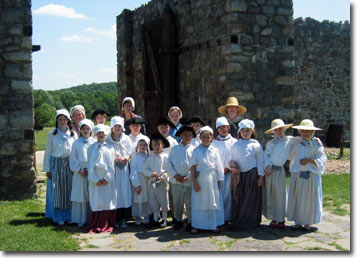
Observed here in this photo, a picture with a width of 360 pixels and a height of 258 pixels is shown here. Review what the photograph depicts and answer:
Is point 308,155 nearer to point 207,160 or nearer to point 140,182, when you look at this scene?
point 207,160

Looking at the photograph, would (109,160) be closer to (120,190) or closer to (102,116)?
(120,190)

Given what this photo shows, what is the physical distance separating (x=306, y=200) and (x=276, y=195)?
39cm

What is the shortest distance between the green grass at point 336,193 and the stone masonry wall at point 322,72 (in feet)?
20.4

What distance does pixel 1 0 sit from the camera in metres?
7.44

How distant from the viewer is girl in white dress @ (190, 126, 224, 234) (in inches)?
220

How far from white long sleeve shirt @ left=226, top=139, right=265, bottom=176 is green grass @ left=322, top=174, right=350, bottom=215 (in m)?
1.69

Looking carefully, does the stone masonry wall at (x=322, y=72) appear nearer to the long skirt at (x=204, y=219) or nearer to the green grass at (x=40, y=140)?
the long skirt at (x=204, y=219)

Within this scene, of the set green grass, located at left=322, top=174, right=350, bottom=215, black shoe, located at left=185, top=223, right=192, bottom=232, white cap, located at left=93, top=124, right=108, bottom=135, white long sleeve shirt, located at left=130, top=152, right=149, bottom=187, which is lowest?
black shoe, located at left=185, top=223, right=192, bottom=232

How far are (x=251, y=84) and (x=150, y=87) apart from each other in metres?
3.43

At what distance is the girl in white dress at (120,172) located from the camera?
600 cm

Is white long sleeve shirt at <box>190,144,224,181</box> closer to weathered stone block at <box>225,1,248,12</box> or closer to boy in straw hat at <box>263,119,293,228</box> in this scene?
boy in straw hat at <box>263,119,293,228</box>

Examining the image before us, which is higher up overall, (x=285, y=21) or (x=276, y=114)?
(x=285, y=21)

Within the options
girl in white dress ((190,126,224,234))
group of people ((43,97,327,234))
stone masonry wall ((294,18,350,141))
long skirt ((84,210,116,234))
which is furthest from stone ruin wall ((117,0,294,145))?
stone masonry wall ((294,18,350,141))

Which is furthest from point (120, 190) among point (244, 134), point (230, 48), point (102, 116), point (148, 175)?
point (230, 48)
